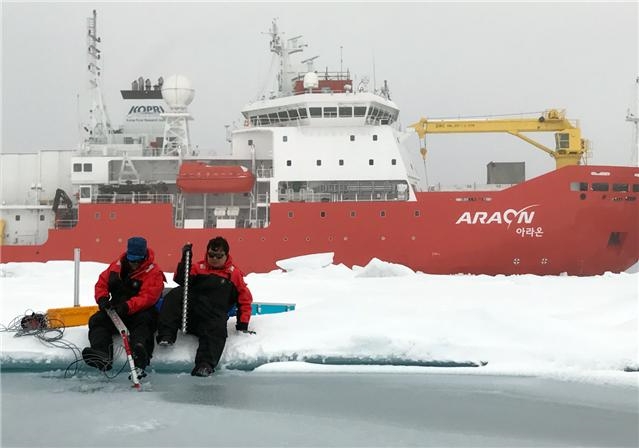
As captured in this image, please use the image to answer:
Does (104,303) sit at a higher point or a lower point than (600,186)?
lower

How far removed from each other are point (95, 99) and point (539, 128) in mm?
12737

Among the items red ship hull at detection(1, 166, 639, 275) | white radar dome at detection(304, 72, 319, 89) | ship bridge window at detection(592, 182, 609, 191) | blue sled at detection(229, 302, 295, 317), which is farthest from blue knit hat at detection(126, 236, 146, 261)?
white radar dome at detection(304, 72, 319, 89)

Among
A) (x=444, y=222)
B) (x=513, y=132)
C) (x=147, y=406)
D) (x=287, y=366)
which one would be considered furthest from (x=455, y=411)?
(x=513, y=132)

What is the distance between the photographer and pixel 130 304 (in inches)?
208

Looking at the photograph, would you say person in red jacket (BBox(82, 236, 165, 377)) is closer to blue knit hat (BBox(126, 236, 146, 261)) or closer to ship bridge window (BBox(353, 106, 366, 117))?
blue knit hat (BBox(126, 236, 146, 261))

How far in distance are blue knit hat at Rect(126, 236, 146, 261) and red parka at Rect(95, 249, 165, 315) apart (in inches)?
3.4

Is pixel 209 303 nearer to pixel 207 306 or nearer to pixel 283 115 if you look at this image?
pixel 207 306

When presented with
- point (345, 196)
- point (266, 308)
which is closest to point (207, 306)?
point (266, 308)

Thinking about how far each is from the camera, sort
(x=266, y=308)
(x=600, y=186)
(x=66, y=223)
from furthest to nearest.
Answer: (x=66, y=223)
(x=600, y=186)
(x=266, y=308)

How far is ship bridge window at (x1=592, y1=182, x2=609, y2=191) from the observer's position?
1673cm

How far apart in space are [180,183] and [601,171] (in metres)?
10.0

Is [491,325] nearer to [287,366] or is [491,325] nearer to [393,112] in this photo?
[287,366]

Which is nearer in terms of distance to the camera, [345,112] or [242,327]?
[242,327]

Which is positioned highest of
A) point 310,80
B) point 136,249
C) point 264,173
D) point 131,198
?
point 310,80
